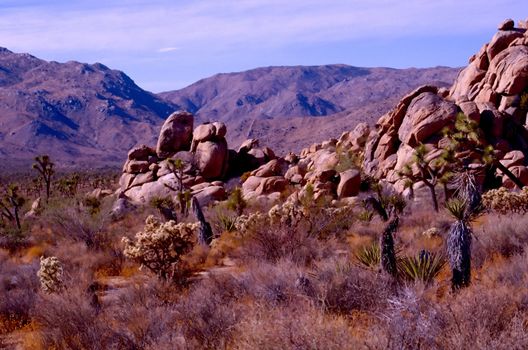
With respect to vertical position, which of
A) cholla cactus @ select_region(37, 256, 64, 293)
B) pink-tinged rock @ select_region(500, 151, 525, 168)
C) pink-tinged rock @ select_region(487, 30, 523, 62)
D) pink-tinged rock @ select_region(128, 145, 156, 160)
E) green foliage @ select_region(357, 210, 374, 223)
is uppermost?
pink-tinged rock @ select_region(487, 30, 523, 62)

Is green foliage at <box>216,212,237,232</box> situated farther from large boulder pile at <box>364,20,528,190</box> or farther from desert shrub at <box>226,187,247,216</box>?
large boulder pile at <box>364,20,528,190</box>

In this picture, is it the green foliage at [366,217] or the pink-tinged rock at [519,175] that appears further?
the pink-tinged rock at [519,175]

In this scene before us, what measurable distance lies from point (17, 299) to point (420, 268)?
7079 mm

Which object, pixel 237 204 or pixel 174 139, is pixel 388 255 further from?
pixel 174 139

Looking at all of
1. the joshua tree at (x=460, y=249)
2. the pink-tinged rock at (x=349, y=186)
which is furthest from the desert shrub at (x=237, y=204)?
the joshua tree at (x=460, y=249)

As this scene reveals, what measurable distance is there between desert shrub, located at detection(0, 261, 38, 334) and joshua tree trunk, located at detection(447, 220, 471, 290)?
7096 mm

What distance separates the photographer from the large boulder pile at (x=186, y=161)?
38.6 metres

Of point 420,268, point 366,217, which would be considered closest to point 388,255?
point 420,268

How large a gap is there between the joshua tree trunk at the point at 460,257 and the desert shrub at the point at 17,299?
710cm

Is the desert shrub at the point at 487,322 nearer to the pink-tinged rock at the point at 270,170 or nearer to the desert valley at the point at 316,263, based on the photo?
the desert valley at the point at 316,263

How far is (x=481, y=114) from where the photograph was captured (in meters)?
32.7

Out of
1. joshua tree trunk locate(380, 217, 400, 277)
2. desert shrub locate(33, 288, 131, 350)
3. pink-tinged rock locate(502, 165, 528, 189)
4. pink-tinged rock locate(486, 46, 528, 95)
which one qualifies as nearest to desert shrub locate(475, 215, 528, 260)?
joshua tree trunk locate(380, 217, 400, 277)

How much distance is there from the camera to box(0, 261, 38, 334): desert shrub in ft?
30.5

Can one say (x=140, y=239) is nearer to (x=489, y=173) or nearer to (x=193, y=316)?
(x=193, y=316)
